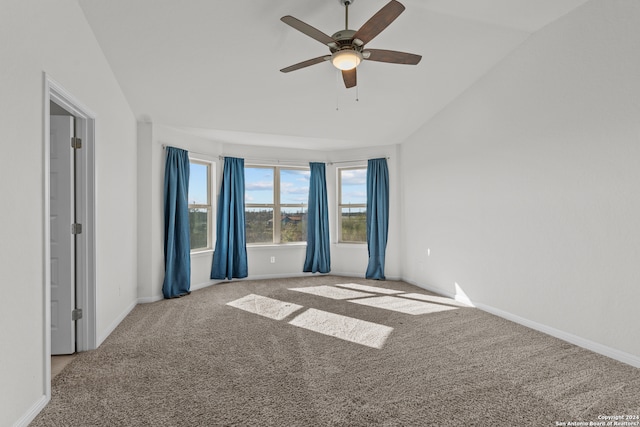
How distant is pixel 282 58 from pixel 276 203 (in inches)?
125

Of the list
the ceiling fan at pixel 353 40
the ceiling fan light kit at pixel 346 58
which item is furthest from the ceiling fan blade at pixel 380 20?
the ceiling fan light kit at pixel 346 58

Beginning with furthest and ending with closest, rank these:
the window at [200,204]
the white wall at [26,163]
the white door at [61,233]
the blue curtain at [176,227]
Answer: the window at [200,204], the blue curtain at [176,227], the white door at [61,233], the white wall at [26,163]

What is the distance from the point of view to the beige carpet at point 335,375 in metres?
1.94

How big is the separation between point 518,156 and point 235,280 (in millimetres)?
4591

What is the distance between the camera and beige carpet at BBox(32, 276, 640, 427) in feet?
6.37

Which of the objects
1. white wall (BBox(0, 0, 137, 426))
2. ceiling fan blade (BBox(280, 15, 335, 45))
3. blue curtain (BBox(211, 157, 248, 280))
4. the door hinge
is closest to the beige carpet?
white wall (BBox(0, 0, 137, 426))

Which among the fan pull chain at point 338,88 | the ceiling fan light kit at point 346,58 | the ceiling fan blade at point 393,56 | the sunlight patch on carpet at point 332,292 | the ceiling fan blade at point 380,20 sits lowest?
the sunlight patch on carpet at point 332,292

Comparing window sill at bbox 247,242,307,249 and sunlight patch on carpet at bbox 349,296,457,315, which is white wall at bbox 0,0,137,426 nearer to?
sunlight patch on carpet at bbox 349,296,457,315

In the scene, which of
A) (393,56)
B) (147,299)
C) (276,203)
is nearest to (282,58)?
(393,56)

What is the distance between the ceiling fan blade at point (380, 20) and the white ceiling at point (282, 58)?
1.80 ft

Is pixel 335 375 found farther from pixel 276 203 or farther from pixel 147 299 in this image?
pixel 276 203

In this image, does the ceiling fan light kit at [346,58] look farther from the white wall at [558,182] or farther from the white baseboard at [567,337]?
the white baseboard at [567,337]

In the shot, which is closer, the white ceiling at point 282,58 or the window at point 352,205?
the white ceiling at point 282,58

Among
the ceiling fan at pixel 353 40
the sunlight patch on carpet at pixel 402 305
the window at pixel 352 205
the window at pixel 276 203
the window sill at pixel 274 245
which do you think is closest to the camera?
the ceiling fan at pixel 353 40
